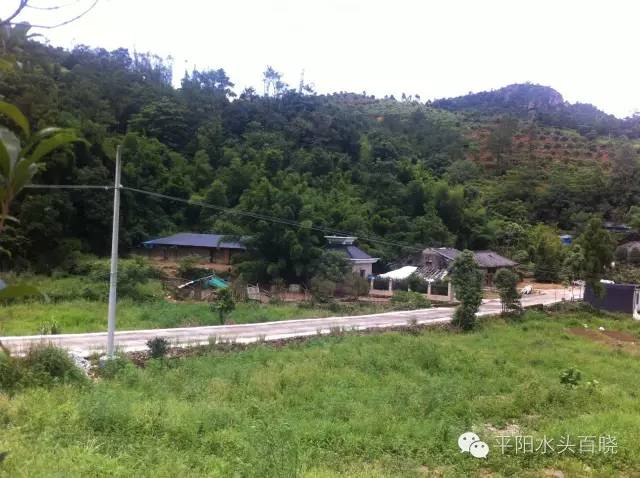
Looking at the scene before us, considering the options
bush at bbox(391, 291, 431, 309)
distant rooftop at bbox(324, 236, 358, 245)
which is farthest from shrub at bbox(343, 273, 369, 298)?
distant rooftop at bbox(324, 236, 358, 245)

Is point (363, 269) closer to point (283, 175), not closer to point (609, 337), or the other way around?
point (283, 175)

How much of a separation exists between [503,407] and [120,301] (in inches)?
606

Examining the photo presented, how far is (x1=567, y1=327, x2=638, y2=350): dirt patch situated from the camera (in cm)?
1632

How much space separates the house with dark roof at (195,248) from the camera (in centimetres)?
2991

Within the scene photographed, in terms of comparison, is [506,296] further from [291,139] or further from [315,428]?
[291,139]

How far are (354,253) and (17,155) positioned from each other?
28.4 meters

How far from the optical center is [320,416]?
785 cm

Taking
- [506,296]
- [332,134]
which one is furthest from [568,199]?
[506,296]

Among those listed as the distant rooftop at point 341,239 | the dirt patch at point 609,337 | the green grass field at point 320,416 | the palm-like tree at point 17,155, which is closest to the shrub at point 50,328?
the green grass field at point 320,416

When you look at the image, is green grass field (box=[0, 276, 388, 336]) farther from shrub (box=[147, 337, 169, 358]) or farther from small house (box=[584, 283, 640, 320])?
small house (box=[584, 283, 640, 320])

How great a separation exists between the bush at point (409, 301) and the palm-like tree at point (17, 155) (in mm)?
22413

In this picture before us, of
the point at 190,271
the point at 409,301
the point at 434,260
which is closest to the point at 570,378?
the point at 409,301

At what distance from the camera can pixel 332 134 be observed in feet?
149

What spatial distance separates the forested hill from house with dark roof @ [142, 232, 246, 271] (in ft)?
2.87
